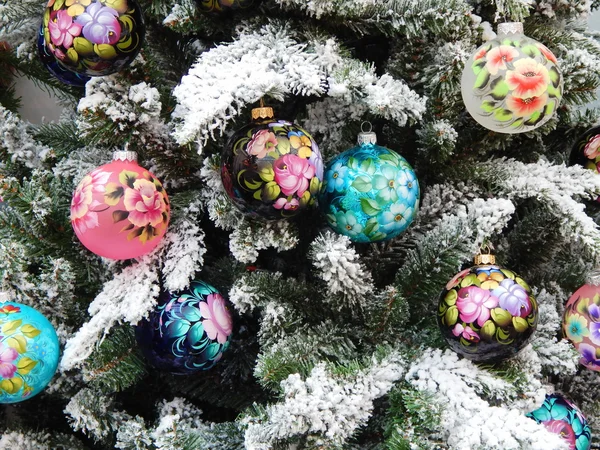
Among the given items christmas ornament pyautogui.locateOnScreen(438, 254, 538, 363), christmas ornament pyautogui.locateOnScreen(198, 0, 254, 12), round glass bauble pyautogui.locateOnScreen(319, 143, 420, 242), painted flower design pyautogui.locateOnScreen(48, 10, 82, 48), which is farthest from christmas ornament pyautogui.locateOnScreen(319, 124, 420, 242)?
painted flower design pyautogui.locateOnScreen(48, 10, 82, 48)

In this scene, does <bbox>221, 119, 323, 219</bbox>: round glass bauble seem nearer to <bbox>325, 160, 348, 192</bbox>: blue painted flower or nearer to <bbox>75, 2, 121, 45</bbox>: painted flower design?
<bbox>325, 160, 348, 192</bbox>: blue painted flower

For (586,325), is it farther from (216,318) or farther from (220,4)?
(220,4)

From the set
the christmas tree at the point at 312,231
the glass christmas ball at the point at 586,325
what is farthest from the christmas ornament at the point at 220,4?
the glass christmas ball at the point at 586,325

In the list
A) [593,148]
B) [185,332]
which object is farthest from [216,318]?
[593,148]

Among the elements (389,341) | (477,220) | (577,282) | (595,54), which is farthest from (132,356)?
(595,54)

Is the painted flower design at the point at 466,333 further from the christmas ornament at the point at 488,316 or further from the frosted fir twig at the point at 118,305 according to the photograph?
the frosted fir twig at the point at 118,305
